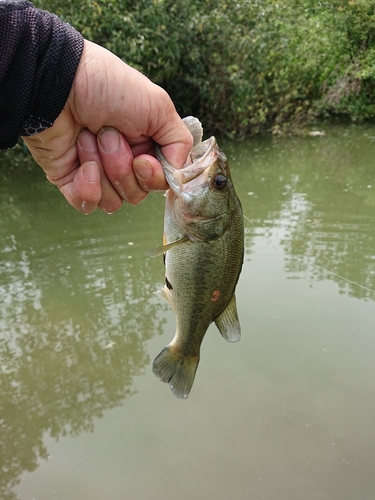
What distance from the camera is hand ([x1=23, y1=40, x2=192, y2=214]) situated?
5.47 ft

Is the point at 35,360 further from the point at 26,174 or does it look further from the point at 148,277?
the point at 26,174

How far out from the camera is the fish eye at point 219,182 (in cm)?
180

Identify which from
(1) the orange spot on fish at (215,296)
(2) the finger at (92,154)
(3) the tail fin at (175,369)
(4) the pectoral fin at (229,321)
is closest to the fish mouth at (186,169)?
(2) the finger at (92,154)

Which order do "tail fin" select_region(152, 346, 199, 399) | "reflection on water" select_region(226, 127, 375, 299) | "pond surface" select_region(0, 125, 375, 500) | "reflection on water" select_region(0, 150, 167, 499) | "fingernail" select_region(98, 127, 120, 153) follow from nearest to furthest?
"fingernail" select_region(98, 127, 120, 153)
"tail fin" select_region(152, 346, 199, 399)
"pond surface" select_region(0, 125, 375, 500)
"reflection on water" select_region(0, 150, 167, 499)
"reflection on water" select_region(226, 127, 375, 299)

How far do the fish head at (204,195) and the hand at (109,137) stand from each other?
0.06 metres

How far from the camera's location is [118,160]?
1805 millimetres

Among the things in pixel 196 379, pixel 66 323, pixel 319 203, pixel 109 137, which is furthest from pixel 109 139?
pixel 319 203

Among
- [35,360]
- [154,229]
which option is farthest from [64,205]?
[35,360]

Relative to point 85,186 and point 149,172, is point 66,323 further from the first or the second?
point 149,172

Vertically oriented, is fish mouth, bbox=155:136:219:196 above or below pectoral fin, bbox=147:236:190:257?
above

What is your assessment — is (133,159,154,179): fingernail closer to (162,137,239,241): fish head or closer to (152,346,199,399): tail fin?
(162,137,239,241): fish head

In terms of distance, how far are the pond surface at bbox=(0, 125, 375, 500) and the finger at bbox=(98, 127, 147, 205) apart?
1.97 m

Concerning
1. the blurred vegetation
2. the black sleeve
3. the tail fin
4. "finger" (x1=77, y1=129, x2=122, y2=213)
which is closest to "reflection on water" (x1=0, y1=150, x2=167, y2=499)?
the tail fin

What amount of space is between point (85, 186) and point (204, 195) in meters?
0.48
